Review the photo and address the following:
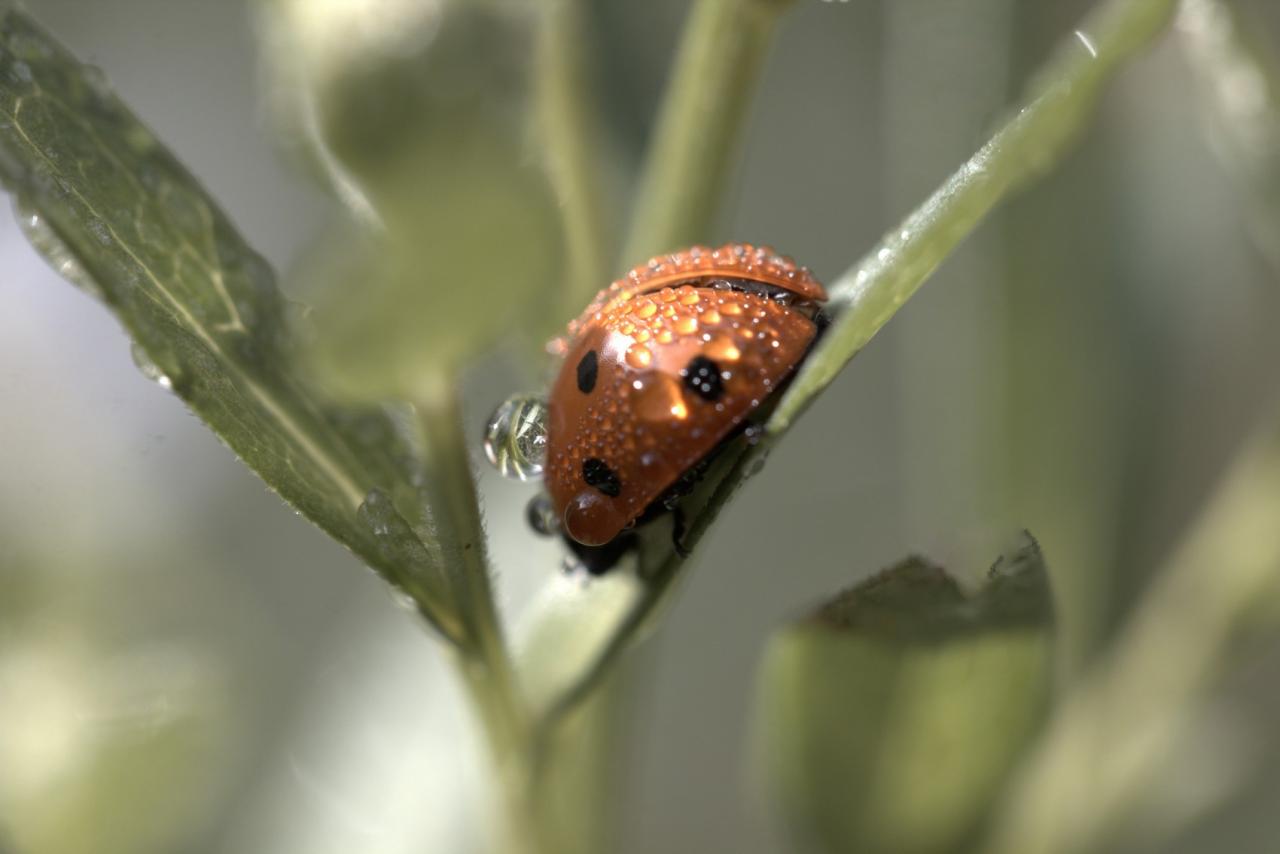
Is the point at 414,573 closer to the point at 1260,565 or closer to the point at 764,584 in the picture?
the point at 1260,565

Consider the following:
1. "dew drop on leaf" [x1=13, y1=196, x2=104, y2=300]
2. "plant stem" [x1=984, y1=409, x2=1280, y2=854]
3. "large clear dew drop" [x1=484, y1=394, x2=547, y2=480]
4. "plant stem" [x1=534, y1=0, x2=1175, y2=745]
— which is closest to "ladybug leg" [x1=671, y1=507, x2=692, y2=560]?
"plant stem" [x1=534, y1=0, x2=1175, y2=745]

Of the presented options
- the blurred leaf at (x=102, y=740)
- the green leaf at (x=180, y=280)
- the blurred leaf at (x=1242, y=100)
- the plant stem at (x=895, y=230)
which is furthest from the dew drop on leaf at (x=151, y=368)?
the blurred leaf at (x=1242, y=100)

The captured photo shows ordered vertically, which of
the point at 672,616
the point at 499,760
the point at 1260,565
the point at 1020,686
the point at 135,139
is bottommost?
the point at 672,616

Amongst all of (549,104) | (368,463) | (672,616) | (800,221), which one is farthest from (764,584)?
(368,463)

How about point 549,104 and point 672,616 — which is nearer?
point 549,104

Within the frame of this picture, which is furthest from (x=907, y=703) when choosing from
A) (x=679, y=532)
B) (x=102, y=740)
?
(x=102, y=740)

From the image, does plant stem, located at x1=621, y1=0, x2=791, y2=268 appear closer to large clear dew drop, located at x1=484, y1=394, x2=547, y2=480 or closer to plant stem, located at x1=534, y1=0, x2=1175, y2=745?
plant stem, located at x1=534, y1=0, x2=1175, y2=745
